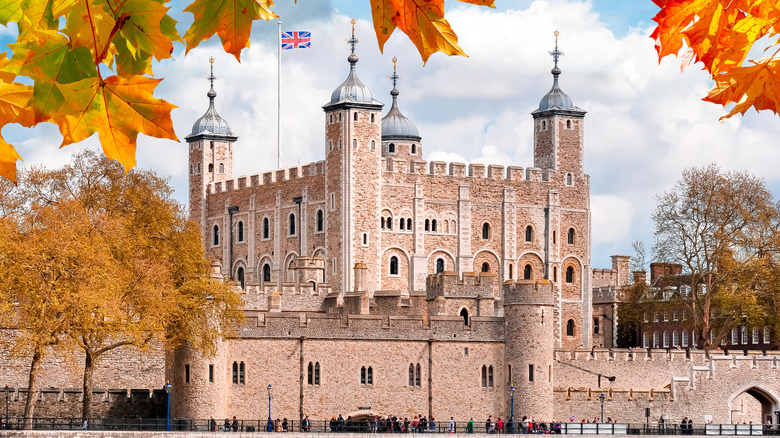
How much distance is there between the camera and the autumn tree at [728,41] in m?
3.88

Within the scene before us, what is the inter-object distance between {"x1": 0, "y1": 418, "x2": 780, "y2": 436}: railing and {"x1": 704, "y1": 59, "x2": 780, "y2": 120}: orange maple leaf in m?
31.3

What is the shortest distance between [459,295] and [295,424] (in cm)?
892

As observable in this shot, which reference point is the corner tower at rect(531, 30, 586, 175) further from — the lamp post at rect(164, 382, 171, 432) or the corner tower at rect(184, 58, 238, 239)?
the lamp post at rect(164, 382, 171, 432)

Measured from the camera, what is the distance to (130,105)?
3391 millimetres

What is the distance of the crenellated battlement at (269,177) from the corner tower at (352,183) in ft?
6.45

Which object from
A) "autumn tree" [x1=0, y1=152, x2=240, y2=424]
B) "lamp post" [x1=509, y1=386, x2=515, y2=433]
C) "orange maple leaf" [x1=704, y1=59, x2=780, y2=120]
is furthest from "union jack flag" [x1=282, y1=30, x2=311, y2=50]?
"orange maple leaf" [x1=704, y1=59, x2=780, y2=120]

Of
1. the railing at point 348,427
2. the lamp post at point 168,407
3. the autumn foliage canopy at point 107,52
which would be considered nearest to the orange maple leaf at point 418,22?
the autumn foliage canopy at point 107,52

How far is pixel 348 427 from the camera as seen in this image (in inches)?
1428

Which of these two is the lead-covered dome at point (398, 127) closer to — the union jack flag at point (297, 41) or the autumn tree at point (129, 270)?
the union jack flag at point (297, 41)

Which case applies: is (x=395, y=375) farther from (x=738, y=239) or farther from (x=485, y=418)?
(x=738, y=239)

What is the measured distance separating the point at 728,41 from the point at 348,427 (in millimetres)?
32926

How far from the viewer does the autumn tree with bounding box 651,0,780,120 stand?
3.88 metres

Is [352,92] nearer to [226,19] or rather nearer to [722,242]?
[722,242]

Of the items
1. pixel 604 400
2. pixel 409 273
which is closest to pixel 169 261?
pixel 604 400
